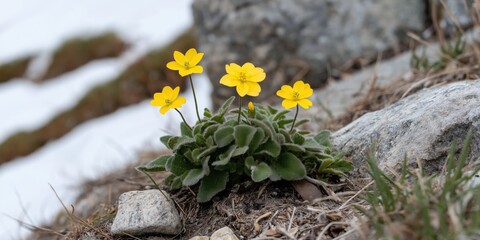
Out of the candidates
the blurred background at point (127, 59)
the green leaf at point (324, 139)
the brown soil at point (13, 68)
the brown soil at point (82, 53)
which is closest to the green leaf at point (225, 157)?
the green leaf at point (324, 139)

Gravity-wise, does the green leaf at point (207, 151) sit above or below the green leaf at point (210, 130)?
below

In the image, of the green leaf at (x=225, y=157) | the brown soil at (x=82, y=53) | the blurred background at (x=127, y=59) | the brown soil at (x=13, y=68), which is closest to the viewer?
the green leaf at (x=225, y=157)

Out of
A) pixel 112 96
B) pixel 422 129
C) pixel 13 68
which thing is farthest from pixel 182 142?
pixel 13 68

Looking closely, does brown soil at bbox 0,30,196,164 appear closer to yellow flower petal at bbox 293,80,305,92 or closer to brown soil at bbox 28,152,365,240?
brown soil at bbox 28,152,365,240

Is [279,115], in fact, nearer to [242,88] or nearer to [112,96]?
[242,88]

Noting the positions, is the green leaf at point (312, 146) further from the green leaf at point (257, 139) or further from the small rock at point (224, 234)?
the small rock at point (224, 234)

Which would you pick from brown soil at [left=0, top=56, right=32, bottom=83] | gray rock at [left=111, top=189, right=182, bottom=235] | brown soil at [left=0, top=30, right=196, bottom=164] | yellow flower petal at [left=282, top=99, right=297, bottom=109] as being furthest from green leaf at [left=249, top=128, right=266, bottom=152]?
brown soil at [left=0, top=56, right=32, bottom=83]
